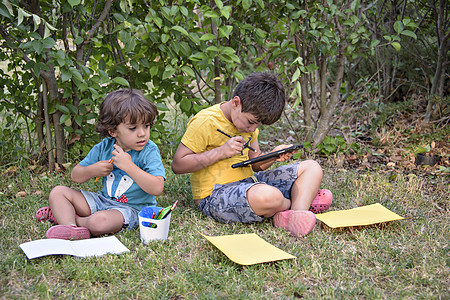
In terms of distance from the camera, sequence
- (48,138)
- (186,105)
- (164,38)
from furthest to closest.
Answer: (186,105) < (48,138) < (164,38)

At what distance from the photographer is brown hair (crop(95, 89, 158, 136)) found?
2.23m

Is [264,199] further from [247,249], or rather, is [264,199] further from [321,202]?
[321,202]

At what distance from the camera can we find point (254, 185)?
92.6 inches

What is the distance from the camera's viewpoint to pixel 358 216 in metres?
2.42

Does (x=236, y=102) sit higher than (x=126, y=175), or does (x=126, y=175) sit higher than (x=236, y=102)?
(x=236, y=102)

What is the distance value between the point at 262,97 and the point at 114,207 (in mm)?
1011

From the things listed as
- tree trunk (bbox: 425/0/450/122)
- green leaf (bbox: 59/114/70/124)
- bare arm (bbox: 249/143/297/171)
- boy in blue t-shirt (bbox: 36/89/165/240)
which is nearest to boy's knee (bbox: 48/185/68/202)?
boy in blue t-shirt (bbox: 36/89/165/240)

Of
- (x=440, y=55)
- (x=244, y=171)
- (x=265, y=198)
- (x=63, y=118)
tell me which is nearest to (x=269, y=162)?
(x=244, y=171)

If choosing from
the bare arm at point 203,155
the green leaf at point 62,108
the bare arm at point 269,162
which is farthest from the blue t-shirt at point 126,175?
the green leaf at point 62,108

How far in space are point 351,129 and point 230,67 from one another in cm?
179

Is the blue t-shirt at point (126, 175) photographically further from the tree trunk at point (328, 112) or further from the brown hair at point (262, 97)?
the tree trunk at point (328, 112)

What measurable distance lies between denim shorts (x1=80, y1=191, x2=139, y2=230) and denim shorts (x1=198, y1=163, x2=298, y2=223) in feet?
1.36

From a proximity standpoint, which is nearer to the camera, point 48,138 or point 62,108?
point 62,108

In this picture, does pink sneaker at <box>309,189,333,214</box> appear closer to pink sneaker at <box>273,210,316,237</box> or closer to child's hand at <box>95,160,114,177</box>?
pink sneaker at <box>273,210,316,237</box>
